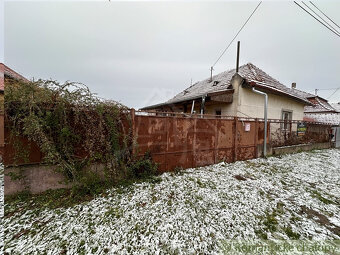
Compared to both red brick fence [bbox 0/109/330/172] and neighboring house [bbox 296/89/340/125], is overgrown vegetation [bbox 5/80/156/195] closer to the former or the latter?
red brick fence [bbox 0/109/330/172]

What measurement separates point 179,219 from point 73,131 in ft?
8.77

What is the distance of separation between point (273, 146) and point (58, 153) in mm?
7747

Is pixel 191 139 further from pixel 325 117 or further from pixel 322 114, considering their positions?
pixel 322 114

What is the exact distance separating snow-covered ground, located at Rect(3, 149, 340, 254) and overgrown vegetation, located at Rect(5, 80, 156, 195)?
Answer: 584 millimetres

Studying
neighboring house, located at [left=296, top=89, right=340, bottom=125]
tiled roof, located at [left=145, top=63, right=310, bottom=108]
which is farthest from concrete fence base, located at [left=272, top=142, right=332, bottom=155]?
neighboring house, located at [left=296, top=89, right=340, bottom=125]

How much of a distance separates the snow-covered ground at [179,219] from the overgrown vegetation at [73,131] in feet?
1.92

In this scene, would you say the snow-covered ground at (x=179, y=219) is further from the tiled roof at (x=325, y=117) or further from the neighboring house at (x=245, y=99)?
the tiled roof at (x=325, y=117)

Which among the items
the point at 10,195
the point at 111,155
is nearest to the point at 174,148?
the point at 111,155

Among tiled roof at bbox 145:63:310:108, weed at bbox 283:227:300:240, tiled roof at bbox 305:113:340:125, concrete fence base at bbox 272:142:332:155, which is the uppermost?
tiled roof at bbox 145:63:310:108

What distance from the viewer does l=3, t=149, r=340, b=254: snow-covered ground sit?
1.82 metres

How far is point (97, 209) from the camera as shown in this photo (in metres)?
2.43

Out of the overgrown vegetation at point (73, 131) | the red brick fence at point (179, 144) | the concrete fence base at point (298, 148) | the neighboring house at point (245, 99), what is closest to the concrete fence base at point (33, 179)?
the red brick fence at point (179, 144)

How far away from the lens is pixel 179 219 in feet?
7.32

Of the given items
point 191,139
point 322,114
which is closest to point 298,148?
point 191,139
